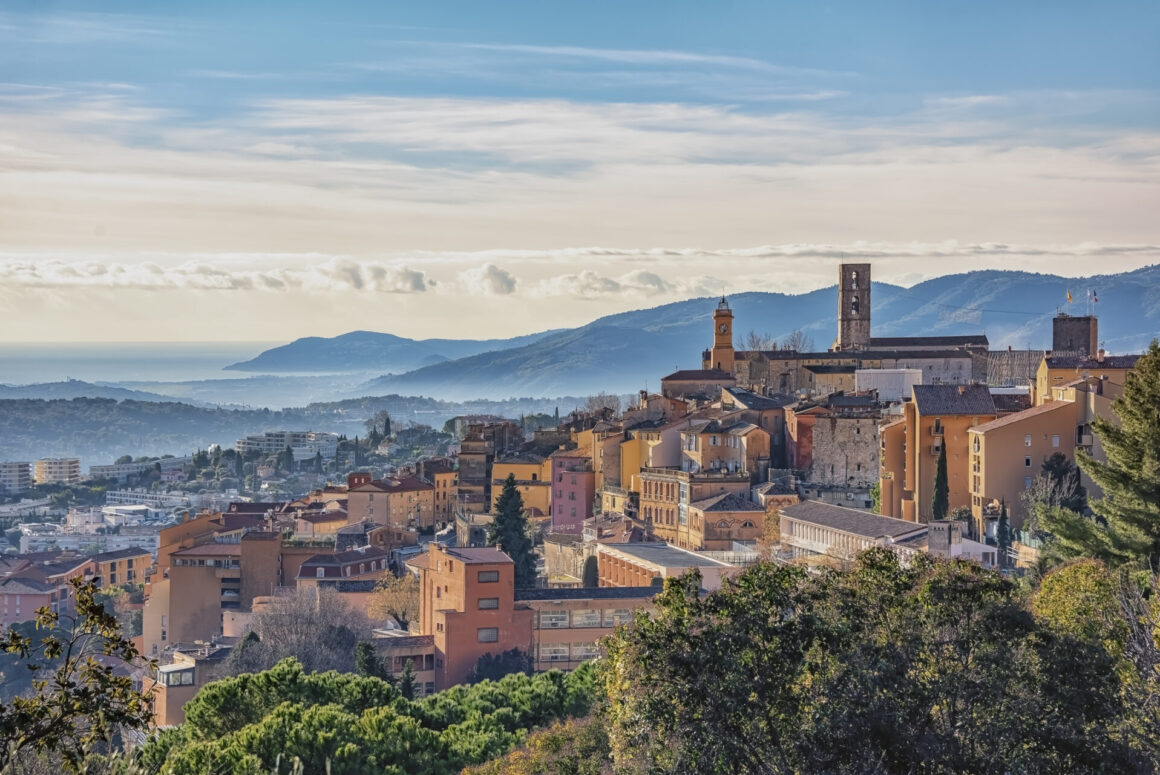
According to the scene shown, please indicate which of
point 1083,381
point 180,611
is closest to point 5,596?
point 180,611

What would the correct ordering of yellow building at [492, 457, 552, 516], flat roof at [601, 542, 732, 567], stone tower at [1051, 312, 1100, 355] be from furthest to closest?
1. stone tower at [1051, 312, 1100, 355]
2. yellow building at [492, 457, 552, 516]
3. flat roof at [601, 542, 732, 567]

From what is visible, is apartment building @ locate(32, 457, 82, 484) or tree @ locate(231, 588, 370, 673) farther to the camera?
apartment building @ locate(32, 457, 82, 484)

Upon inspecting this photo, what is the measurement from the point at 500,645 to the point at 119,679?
96.0ft

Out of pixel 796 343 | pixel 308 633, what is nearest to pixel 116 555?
pixel 796 343

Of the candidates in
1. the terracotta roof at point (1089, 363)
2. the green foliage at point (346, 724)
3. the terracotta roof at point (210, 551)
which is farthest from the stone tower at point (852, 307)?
the green foliage at point (346, 724)

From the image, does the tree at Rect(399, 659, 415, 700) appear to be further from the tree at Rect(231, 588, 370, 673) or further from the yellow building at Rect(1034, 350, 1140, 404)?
the yellow building at Rect(1034, 350, 1140, 404)

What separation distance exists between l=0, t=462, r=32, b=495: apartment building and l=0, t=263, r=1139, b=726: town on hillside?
78767 millimetres

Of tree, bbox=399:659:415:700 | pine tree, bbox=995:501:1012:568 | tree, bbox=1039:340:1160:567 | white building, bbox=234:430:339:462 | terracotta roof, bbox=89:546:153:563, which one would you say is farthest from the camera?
white building, bbox=234:430:339:462

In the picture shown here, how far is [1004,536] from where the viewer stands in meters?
35.2

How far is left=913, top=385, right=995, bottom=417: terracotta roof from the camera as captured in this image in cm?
3856

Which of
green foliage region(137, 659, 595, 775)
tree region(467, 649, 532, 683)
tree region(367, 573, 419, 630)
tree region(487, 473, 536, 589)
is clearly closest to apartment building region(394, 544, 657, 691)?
tree region(467, 649, 532, 683)

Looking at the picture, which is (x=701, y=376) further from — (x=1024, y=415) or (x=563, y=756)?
(x=563, y=756)

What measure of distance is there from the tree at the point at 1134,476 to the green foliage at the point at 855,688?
7.80 m

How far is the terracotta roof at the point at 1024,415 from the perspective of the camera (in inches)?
1452
